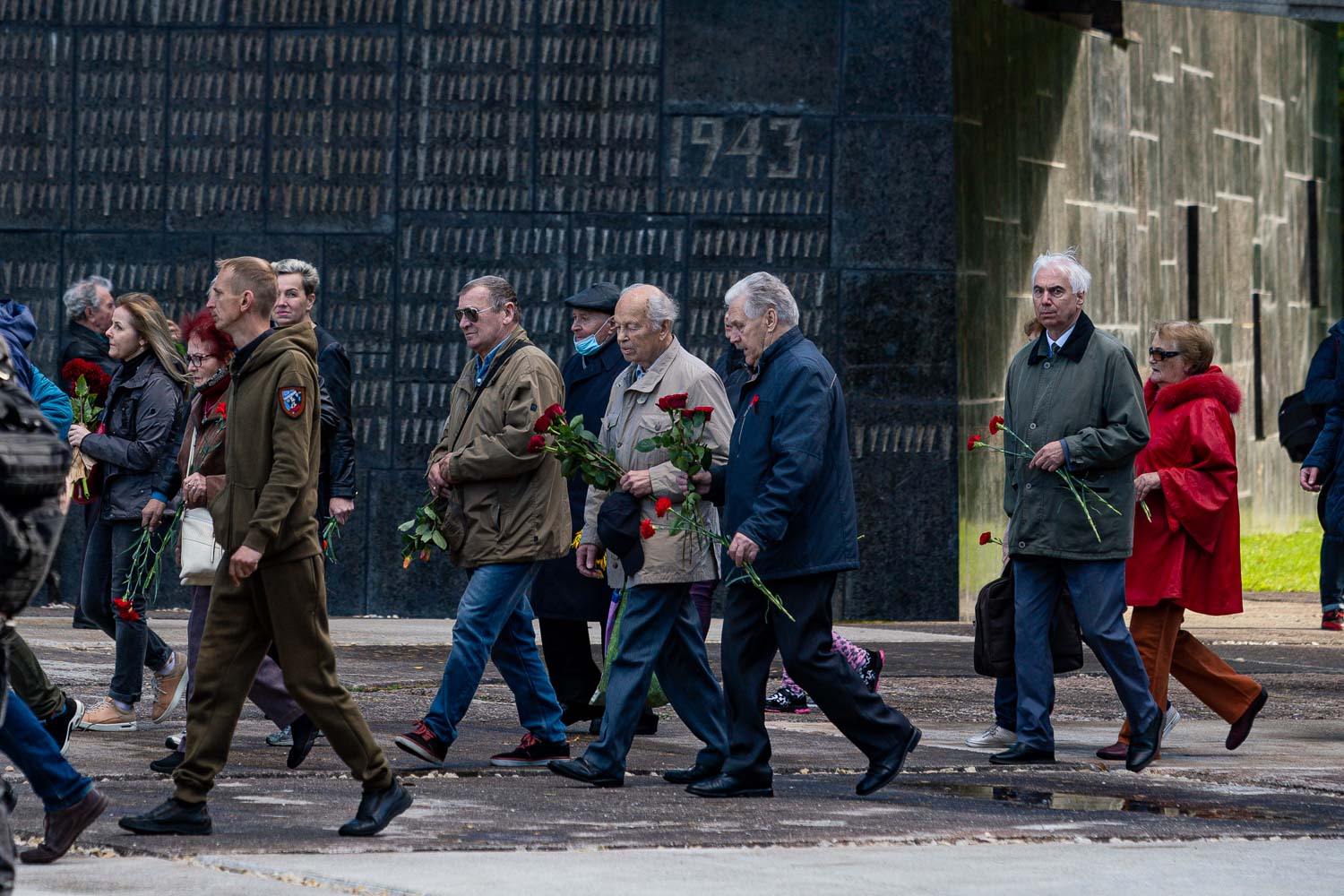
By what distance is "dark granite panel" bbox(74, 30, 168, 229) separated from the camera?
14.1m

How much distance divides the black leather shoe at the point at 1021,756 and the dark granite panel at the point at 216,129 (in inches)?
281

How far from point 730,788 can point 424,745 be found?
1106 mm

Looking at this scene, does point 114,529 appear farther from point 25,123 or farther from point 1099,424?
point 25,123

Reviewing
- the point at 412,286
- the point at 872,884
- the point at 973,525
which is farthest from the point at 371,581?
the point at 872,884

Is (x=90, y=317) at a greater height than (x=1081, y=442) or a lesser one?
greater

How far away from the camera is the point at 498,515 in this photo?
319 inches

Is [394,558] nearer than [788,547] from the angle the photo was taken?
No

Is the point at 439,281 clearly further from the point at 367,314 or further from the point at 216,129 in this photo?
the point at 216,129

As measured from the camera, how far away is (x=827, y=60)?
1385 centimetres

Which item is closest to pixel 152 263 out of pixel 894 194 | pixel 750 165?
pixel 750 165

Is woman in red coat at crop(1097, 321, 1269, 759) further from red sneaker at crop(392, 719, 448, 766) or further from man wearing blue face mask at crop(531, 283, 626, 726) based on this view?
red sneaker at crop(392, 719, 448, 766)

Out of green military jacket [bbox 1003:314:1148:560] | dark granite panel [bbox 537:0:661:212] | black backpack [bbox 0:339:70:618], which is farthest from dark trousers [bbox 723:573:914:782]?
dark granite panel [bbox 537:0:661:212]

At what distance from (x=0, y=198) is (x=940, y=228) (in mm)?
5617

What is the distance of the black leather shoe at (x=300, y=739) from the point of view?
781 cm
